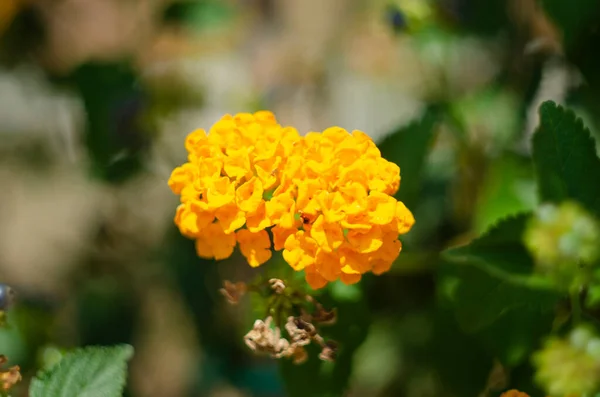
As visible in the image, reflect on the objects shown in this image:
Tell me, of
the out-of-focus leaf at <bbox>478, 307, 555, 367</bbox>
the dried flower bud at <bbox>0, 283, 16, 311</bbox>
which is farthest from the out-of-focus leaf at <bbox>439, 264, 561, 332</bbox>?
the dried flower bud at <bbox>0, 283, 16, 311</bbox>

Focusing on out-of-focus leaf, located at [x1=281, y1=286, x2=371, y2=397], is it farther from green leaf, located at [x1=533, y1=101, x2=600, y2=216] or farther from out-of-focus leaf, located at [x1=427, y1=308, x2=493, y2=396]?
green leaf, located at [x1=533, y1=101, x2=600, y2=216]

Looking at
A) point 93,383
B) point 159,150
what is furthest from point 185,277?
point 93,383

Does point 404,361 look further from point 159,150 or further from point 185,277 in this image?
point 159,150

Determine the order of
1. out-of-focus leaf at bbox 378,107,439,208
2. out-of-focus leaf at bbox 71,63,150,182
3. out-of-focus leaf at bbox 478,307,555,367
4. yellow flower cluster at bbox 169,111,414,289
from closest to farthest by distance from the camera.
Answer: yellow flower cluster at bbox 169,111,414,289
out-of-focus leaf at bbox 478,307,555,367
out-of-focus leaf at bbox 378,107,439,208
out-of-focus leaf at bbox 71,63,150,182

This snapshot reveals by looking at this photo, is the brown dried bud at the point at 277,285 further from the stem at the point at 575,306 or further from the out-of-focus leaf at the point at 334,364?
the stem at the point at 575,306

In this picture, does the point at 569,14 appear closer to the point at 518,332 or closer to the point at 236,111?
the point at 518,332

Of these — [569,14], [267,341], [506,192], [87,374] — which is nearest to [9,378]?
[87,374]

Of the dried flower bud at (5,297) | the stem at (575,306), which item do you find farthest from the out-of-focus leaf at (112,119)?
the stem at (575,306)
